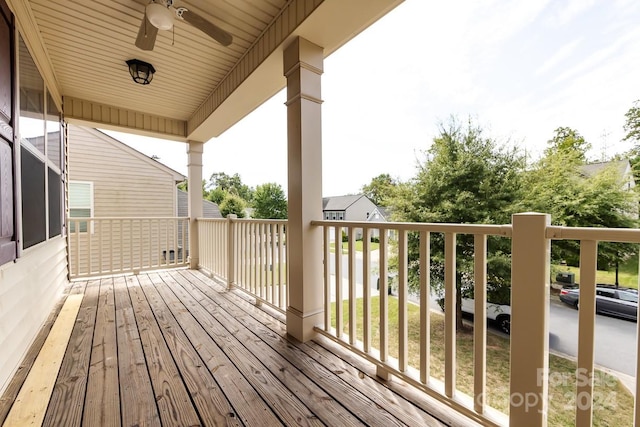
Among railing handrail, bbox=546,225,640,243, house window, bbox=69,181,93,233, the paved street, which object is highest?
house window, bbox=69,181,93,233

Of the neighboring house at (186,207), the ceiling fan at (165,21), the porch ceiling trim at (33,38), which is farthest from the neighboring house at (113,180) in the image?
the ceiling fan at (165,21)

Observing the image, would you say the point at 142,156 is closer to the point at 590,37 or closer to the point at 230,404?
the point at 230,404

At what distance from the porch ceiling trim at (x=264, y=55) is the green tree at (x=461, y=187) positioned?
14.5 feet

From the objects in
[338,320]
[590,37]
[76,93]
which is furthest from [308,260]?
[590,37]

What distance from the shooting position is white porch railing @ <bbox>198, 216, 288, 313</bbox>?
2.40m

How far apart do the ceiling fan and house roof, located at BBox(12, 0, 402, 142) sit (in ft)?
0.76

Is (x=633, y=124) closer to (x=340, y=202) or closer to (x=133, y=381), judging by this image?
(x=133, y=381)

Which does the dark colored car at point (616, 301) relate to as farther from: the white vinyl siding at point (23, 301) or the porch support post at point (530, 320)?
the white vinyl siding at point (23, 301)

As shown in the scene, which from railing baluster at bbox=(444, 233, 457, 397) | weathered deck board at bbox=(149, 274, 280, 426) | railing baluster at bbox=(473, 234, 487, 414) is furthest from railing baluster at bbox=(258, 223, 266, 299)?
railing baluster at bbox=(473, 234, 487, 414)

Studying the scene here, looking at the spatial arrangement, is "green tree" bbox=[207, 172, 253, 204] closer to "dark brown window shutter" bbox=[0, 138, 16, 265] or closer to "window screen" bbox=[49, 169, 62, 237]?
"window screen" bbox=[49, 169, 62, 237]

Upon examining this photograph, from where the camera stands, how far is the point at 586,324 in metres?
0.84

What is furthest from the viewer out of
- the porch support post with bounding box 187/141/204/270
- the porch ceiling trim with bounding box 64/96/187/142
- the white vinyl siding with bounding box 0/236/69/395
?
the porch support post with bounding box 187/141/204/270

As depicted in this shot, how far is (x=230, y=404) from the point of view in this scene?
4.20 feet

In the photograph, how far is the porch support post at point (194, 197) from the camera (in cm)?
445
